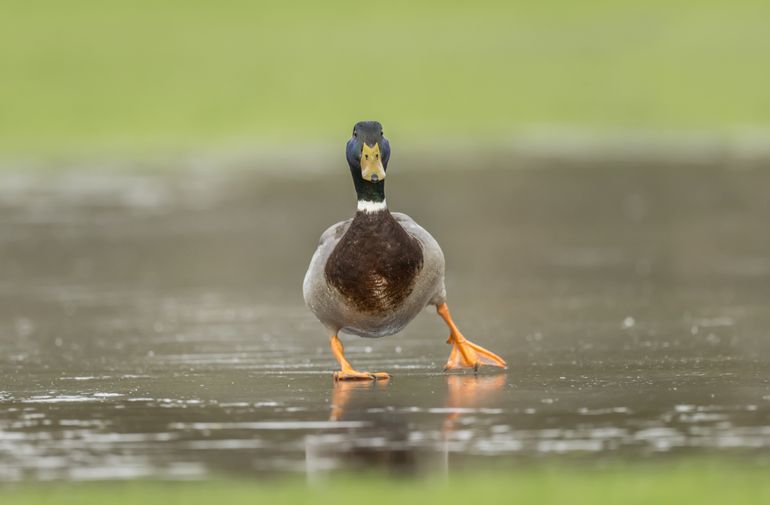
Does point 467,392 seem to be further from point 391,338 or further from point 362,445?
point 391,338

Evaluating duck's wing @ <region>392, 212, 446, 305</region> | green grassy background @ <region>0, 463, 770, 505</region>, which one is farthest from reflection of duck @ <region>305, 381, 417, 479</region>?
duck's wing @ <region>392, 212, 446, 305</region>

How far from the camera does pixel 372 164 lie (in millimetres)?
7918

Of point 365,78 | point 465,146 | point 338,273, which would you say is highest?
point 365,78

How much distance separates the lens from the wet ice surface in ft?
21.4

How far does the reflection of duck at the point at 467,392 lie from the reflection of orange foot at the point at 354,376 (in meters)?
0.33

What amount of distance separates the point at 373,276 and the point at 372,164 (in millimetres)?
518

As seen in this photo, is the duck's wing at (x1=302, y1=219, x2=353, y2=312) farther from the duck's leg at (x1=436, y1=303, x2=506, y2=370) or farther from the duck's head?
the duck's leg at (x1=436, y1=303, x2=506, y2=370)

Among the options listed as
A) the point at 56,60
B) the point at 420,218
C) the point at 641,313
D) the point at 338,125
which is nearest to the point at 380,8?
the point at 56,60

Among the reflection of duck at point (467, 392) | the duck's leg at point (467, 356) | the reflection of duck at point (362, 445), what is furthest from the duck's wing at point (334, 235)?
the reflection of duck at point (362, 445)

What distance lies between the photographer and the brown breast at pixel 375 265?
7820mm

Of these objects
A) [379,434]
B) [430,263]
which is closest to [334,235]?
[430,263]

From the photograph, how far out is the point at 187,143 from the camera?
90.8 feet

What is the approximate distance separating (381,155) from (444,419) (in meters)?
1.58

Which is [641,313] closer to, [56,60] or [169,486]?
[169,486]
